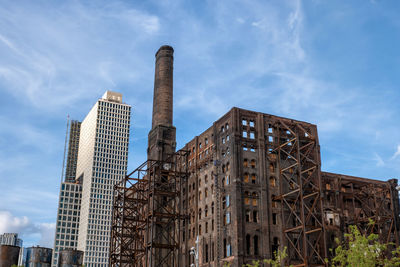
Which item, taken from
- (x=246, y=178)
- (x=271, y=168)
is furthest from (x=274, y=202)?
(x=246, y=178)

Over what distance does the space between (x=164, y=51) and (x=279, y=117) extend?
33.8 metres

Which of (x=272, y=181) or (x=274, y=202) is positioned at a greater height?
(x=272, y=181)

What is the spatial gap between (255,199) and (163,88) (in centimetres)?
3491

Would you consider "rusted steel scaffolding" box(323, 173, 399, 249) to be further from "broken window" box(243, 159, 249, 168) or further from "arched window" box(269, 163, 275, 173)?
"broken window" box(243, 159, 249, 168)

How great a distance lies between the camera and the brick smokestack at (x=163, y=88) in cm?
9144

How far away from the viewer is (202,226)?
7288 centimetres

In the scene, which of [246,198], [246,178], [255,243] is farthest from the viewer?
[246,178]

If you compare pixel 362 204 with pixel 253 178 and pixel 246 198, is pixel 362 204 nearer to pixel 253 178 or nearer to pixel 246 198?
pixel 253 178

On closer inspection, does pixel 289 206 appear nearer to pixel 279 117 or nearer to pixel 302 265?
pixel 302 265

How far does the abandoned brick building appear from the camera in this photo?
6506 cm

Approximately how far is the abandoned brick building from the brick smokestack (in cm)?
804

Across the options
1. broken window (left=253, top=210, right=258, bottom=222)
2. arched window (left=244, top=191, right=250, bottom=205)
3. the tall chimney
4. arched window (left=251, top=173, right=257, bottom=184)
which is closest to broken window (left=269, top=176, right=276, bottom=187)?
arched window (left=251, top=173, right=257, bottom=184)

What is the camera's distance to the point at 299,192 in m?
65.4

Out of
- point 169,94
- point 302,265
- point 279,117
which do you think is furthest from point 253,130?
point 169,94
